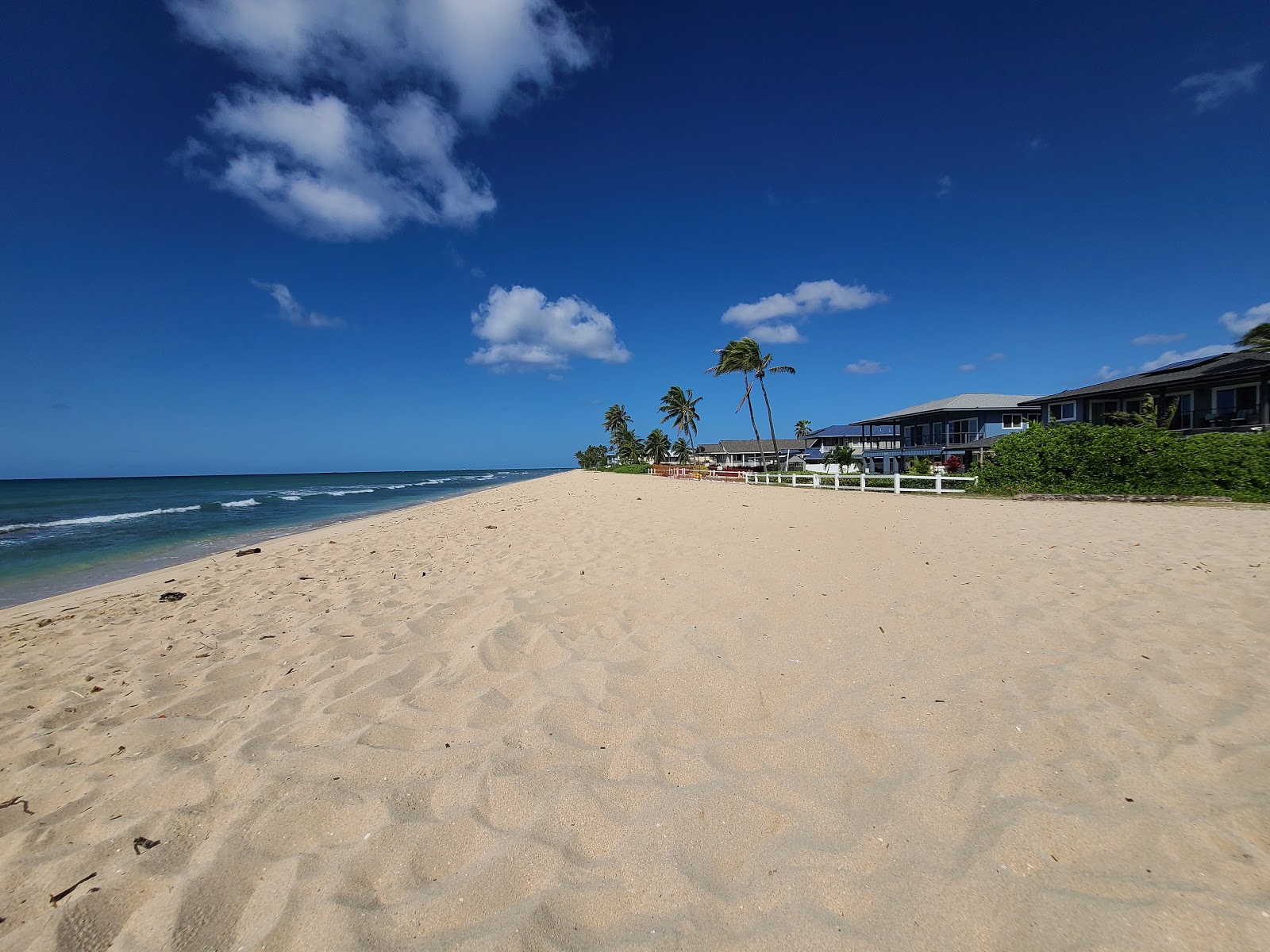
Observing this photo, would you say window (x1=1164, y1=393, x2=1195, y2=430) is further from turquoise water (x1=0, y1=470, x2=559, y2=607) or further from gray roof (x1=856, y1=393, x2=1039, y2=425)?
turquoise water (x1=0, y1=470, x2=559, y2=607)

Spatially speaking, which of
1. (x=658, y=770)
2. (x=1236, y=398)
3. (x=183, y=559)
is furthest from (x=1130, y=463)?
(x=183, y=559)

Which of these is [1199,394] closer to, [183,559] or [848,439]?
[848,439]

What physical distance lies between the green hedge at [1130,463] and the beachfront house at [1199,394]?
35.7 feet

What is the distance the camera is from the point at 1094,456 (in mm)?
13898

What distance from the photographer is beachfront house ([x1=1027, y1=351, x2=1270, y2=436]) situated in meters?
22.0

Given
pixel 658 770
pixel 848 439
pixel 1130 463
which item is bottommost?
pixel 658 770

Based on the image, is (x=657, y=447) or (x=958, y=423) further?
(x=657, y=447)

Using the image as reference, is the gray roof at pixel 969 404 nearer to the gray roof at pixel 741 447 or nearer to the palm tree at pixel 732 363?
the palm tree at pixel 732 363

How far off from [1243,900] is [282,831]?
11.2 ft

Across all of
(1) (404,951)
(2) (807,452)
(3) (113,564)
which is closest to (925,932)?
(1) (404,951)

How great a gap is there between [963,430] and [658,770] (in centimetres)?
4158

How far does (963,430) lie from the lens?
36125mm

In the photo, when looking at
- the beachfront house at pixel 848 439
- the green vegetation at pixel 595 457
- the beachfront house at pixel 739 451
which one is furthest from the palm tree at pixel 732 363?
the green vegetation at pixel 595 457

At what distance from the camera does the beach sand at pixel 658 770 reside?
1634 mm
